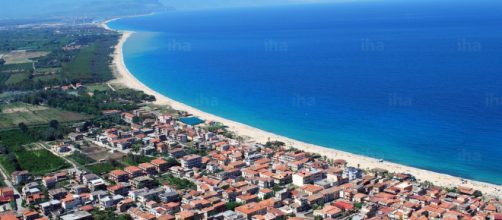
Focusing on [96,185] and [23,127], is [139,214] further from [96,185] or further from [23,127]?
[23,127]

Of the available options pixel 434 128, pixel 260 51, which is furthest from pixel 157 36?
pixel 434 128

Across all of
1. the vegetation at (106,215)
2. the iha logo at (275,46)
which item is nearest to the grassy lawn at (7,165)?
the vegetation at (106,215)

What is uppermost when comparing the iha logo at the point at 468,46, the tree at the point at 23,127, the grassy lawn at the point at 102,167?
the iha logo at the point at 468,46

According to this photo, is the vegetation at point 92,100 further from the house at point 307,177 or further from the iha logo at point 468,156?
the iha logo at point 468,156

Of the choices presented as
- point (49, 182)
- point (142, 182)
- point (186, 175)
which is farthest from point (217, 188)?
point (49, 182)

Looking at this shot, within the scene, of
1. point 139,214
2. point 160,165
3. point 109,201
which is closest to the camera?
point 139,214
